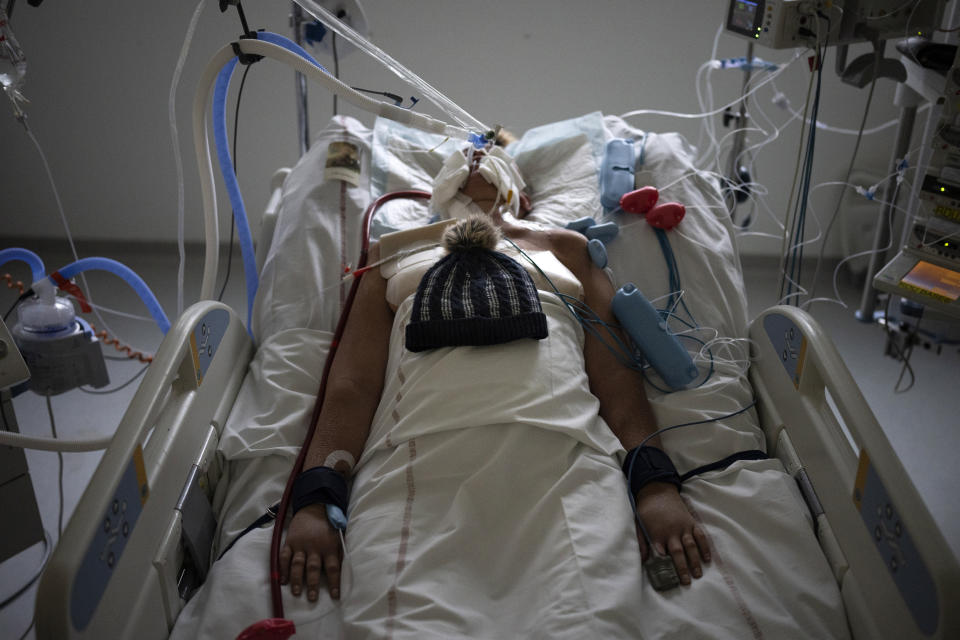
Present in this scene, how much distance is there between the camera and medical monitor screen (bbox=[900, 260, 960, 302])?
1619mm

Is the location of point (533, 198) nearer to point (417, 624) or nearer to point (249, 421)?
point (249, 421)

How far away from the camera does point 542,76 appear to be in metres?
3.11

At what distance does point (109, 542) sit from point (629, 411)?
38.9 inches

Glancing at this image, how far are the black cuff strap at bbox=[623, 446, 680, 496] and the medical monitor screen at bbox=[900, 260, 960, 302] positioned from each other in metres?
0.72

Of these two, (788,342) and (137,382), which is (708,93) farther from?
(137,382)

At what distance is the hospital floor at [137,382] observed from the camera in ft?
6.83

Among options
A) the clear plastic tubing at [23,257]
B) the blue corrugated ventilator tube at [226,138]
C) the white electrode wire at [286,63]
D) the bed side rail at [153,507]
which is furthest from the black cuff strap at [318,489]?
the clear plastic tubing at [23,257]

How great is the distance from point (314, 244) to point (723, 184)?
56.8 inches

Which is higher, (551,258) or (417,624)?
(551,258)

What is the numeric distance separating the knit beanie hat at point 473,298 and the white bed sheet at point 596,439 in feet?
0.39

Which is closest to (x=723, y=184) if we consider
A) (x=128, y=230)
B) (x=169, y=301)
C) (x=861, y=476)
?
(x=861, y=476)

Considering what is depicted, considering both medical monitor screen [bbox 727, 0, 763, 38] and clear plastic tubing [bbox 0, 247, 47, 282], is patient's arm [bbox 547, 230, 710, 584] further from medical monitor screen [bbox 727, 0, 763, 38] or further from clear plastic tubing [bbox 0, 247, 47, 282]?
clear plastic tubing [bbox 0, 247, 47, 282]

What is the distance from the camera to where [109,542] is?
108 cm

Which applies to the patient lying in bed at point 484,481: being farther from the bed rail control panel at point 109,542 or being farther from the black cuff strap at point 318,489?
the bed rail control panel at point 109,542
